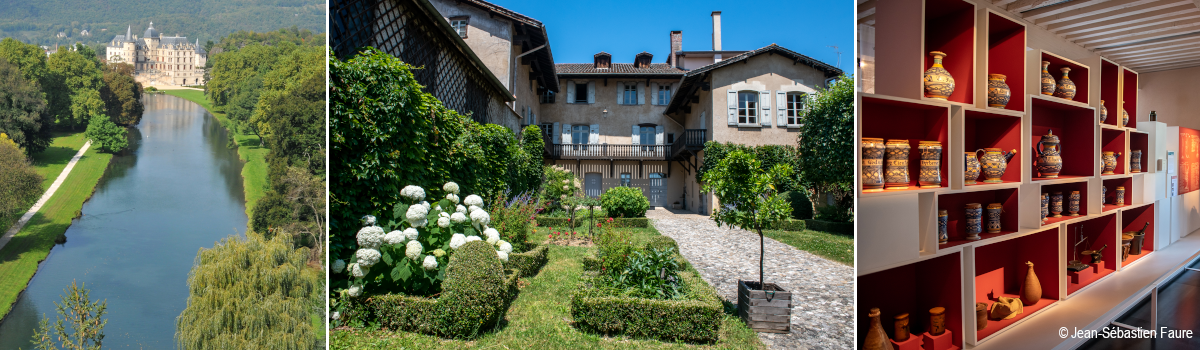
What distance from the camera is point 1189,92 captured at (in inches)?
179

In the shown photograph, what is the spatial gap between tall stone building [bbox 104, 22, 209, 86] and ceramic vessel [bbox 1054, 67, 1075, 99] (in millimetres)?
4712

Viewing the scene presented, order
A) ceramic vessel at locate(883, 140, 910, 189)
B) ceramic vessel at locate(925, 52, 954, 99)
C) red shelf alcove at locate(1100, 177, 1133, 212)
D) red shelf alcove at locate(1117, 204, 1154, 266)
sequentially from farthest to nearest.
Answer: red shelf alcove at locate(1117, 204, 1154, 266), red shelf alcove at locate(1100, 177, 1133, 212), ceramic vessel at locate(925, 52, 954, 99), ceramic vessel at locate(883, 140, 910, 189)

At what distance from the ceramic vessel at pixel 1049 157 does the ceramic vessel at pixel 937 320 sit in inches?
59.2

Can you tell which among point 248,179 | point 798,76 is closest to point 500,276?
point 248,179

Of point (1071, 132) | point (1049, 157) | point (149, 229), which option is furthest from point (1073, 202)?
point (149, 229)

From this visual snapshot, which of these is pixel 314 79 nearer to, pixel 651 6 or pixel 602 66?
pixel 602 66

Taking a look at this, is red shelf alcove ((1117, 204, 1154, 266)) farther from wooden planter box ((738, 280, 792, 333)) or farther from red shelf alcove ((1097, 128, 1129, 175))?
wooden planter box ((738, 280, 792, 333))

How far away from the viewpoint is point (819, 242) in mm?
2881

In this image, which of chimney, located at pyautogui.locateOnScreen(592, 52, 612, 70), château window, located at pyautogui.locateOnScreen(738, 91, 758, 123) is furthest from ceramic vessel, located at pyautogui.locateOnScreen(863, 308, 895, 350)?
chimney, located at pyautogui.locateOnScreen(592, 52, 612, 70)

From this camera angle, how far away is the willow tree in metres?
1.56

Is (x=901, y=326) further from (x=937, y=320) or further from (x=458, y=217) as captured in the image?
(x=458, y=217)

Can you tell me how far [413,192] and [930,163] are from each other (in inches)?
91.5

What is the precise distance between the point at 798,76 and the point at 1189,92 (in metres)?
5.09

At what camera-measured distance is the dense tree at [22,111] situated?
58.6 inches
